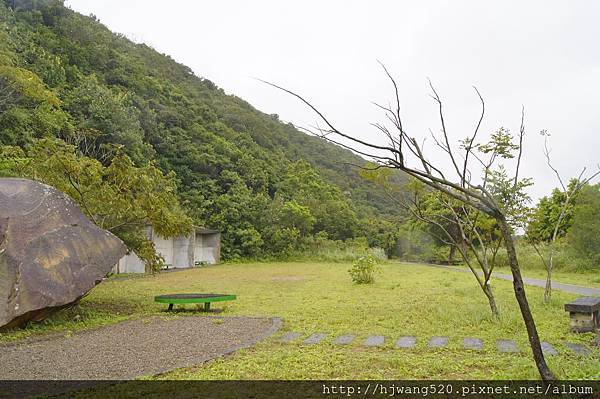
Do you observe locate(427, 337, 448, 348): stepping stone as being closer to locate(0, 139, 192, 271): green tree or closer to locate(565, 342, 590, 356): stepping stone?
locate(565, 342, 590, 356): stepping stone

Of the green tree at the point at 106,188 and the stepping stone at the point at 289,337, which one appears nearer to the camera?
the stepping stone at the point at 289,337

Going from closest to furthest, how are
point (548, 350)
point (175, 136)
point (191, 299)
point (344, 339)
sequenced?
1. point (548, 350)
2. point (344, 339)
3. point (191, 299)
4. point (175, 136)

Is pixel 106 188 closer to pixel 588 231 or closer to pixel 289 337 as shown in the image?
pixel 289 337

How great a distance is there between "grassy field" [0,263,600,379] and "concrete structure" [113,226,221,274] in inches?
272

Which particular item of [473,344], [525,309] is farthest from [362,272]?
[525,309]

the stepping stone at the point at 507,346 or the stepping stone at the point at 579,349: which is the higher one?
the stepping stone at the point at 579,349

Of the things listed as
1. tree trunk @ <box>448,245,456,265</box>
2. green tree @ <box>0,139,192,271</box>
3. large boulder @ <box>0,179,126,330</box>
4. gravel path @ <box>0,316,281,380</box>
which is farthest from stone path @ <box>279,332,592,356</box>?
tree trunk @ <box>448,245,456,265</box>

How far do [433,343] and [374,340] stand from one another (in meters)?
0.76

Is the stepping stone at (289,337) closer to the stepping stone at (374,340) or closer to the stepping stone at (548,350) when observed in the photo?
the stepping stone at (374,340)

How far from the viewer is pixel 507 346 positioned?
18.5 feet

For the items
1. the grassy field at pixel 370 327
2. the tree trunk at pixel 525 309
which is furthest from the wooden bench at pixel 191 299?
the tree trunk at pixel 525 309

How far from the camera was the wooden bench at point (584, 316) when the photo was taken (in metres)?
6.41

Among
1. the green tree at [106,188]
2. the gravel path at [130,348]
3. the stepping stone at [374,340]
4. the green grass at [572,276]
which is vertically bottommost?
the green grass at [572,276]

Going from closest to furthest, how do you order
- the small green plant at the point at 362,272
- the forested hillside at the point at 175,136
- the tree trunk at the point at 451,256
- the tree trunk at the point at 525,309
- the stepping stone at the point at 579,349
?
the tree trunk at the point at 525,309 → the stepping stone at the point at 579,349 → the small green plant at the point at 362,272 → the forested hillside at the point at 175,136 → the tree trunk at the point at 451,256
